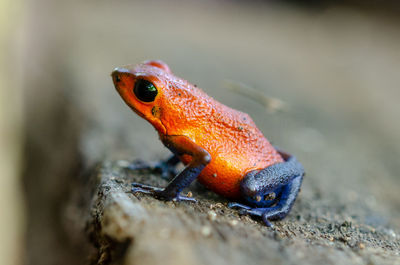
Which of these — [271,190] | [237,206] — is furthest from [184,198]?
[271,190]

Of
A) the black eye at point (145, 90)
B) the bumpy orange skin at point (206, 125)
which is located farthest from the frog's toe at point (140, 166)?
the black eye at point (145, 90)

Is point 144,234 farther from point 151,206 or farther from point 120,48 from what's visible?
point 120,48

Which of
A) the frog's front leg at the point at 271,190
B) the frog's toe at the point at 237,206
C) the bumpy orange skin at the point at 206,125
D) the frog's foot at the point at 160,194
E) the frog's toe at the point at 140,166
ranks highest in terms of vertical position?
the bumpy orange skin at the point at 206,125

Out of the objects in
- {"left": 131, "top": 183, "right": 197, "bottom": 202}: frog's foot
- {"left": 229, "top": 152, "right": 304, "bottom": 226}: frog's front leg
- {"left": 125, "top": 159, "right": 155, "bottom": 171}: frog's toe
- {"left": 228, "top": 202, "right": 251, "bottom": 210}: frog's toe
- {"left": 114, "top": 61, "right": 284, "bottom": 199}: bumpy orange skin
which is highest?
{"left": 114, "top": 61, "right": 284, "bottom": 199}: bumpy orange skin

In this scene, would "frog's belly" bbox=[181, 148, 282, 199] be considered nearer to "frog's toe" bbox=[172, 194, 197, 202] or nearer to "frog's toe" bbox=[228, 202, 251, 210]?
"frog's toe" bbox=[228, 202, 251, 210]

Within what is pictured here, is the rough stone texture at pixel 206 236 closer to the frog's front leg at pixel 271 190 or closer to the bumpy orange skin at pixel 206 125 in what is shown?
the frog's front leg at pixel 271 190

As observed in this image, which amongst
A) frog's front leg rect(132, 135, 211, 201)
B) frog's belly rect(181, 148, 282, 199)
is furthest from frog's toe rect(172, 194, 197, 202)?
frog's belly rect(181, 148, 282, 199)

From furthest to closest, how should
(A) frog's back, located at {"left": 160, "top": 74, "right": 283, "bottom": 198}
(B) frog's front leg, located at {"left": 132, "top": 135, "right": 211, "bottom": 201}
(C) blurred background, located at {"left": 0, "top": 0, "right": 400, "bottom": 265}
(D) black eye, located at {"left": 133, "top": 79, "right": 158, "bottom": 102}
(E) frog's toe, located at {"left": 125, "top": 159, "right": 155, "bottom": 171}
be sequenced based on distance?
(C) blurred background, located at {"left": 0, "top": 0, "right": 400, "bottom": 265}
(E) frog's toe, located at {"left": 125, "top": 159, "right": 155, "bottom": 171}
(A) frog's back, located at {"left": 160, "top": 74, "right": 283, "bottom": 198}
(D) black eye, located at {"left": 133, "top": 79, "right": 158, "bottom": 102}
(B) frog's front leg, located at {"left": 132, "top": 135, "right": 211, "bottom": 201}

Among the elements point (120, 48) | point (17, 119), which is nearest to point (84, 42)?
point (120, 48)
